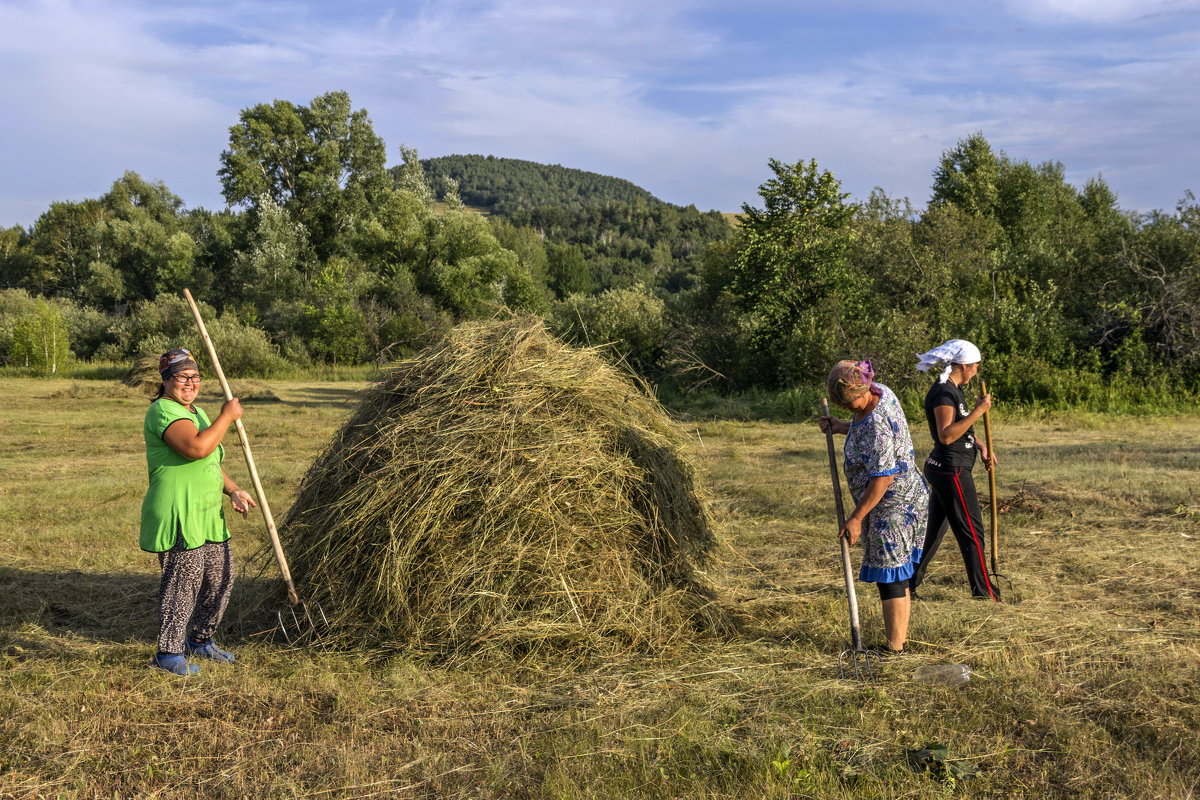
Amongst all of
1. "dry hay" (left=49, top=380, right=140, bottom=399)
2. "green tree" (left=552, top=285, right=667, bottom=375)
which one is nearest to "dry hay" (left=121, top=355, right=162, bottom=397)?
"dry hay" (left=49, top=380, right=140, bottom=399)

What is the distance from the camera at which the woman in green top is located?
16.1ft

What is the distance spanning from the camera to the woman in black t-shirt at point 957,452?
6033mm

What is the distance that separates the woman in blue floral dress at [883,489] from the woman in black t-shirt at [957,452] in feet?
3.96

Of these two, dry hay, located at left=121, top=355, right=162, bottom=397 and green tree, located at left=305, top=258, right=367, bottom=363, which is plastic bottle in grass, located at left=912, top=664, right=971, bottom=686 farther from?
green tree, located at left=305, top=258, right=367, bottom=363

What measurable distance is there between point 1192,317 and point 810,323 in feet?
24.2

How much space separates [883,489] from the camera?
4762 mm

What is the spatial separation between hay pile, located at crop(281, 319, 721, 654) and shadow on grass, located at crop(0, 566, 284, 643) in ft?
2.37

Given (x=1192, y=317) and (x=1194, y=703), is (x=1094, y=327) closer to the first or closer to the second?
(x=1192, y=317)

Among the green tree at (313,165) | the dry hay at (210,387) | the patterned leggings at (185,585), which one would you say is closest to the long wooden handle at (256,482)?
the patterned leggings at (185,585)

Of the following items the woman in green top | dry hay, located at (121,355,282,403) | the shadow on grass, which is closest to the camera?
the woman in green top

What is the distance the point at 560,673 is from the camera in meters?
4.95

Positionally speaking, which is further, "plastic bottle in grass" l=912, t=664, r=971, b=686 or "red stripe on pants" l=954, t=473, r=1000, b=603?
"red stripe on pants" l=954, t=473, r=1000, b=603

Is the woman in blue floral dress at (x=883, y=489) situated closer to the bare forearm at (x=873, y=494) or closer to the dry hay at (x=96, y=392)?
the bare forearm at (x=873, y=494)

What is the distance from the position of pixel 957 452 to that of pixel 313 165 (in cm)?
4733
